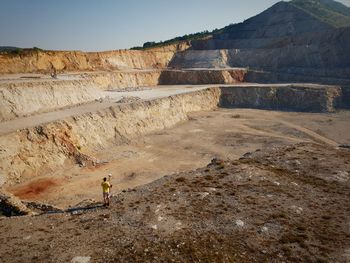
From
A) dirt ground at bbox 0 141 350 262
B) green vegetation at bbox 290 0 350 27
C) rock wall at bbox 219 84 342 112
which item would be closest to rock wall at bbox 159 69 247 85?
rock wall at bbox 219 84 342 112

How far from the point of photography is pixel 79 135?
2762cm

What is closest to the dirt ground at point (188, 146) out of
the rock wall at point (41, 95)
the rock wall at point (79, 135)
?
the rock wall at point (79, 135)

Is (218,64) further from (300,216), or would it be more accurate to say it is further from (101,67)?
(300,216)

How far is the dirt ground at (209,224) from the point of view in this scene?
10977 mm

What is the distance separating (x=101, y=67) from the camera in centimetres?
5419

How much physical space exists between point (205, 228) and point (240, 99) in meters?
38.0

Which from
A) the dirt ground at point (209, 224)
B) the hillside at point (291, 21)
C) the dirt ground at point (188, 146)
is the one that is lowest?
the dirt ground at point (188, 146)

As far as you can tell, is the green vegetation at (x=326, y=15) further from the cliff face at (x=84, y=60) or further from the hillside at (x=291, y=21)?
the cliff face at (x=84, y=60)

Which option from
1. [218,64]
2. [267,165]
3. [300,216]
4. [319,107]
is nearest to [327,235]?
[300,216]

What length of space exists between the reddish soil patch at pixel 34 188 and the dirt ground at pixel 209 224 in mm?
6574

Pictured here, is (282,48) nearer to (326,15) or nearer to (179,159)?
(326,15)

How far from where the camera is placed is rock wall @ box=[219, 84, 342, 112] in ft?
145

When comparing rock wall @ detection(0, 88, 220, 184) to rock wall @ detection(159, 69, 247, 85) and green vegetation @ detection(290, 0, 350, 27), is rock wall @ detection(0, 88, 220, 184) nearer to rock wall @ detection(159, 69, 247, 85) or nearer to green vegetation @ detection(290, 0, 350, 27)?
rock wall @ detection(159, 69, 247, 85)

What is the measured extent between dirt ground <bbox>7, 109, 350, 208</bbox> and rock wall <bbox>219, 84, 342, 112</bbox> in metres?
2.66
